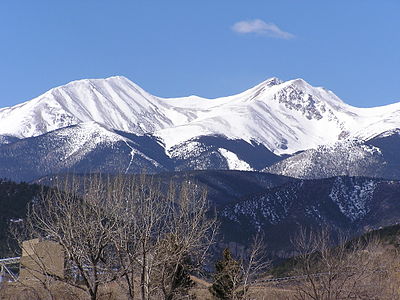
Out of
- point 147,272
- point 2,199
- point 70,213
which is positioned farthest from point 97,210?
point 2,199

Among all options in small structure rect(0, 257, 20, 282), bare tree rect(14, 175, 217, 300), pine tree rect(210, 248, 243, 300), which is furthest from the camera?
small structure rect(0, 257, 20, 282)

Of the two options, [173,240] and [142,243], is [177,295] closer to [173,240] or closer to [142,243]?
[173,240]

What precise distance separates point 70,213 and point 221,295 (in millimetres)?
24414

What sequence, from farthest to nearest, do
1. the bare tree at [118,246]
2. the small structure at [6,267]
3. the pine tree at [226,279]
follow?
1. the small structure at [6,267]
2. the pine tree at [226,279]
3. the bare tree at [118,246]

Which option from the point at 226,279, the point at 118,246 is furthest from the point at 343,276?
the point at 118,246

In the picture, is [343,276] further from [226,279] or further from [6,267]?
[6,267]

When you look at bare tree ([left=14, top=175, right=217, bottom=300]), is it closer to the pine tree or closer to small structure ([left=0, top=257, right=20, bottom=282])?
the pine tree

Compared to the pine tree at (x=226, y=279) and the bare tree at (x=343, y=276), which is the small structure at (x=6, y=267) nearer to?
the pine tree at (x=226, y=279)

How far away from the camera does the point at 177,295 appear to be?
233 feet

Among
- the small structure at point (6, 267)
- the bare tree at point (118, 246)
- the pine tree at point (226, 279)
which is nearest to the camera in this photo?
the bare tree at point (118, 246)

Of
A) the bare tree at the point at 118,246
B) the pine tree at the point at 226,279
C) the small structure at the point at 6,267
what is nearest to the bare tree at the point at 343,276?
the pine tree at the point at 226,279

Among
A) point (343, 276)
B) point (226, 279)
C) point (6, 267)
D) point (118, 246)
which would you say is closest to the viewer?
point (118, 246)

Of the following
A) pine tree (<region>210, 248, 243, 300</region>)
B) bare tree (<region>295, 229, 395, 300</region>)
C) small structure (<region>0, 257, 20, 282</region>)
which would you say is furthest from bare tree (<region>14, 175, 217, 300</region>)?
small structure (<region>0, 257, 20, 282</region>)

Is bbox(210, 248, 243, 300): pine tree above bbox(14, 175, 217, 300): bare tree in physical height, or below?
below
